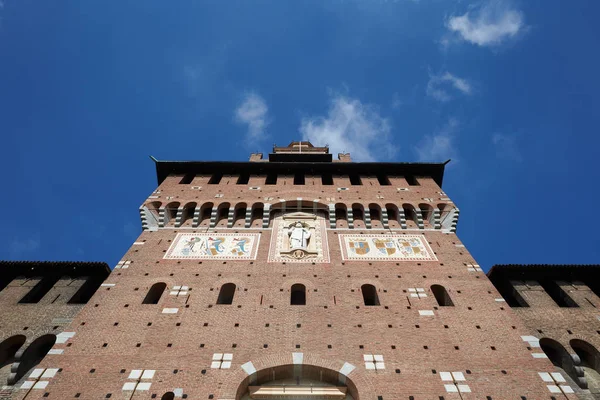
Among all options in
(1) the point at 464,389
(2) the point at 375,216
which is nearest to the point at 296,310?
(1) the point at 464,389

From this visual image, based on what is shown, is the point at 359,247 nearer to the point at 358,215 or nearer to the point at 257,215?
the point at 358,215

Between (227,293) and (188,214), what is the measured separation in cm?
536

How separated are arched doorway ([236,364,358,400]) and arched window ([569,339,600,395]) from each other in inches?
289

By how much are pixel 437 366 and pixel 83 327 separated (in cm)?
981

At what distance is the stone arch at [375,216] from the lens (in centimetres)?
1777

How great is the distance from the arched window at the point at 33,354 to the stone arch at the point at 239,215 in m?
7.57

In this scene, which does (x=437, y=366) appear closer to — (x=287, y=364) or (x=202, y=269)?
(x=287, y=364)

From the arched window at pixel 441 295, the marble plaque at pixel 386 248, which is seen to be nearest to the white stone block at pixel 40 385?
the marble plaque at pixel 386 248

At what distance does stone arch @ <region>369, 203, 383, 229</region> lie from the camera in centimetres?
1777

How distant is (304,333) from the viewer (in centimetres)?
1206

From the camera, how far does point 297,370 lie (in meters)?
11.1

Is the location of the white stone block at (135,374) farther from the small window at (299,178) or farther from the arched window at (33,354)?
the small window at (299,178)

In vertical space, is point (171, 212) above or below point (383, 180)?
below

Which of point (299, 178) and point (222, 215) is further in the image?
point (299, 178)
